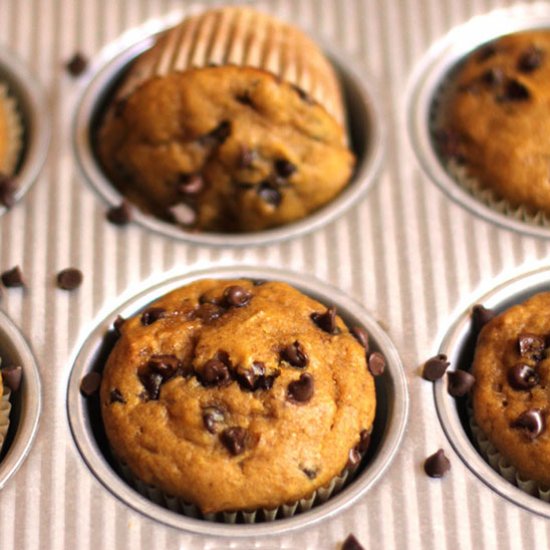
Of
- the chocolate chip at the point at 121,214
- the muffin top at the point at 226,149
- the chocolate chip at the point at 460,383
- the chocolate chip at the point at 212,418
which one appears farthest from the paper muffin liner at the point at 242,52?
the chocolate chip at the point at 212,418

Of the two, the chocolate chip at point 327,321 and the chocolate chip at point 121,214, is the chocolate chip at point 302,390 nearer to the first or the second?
the chocolate chip at point 327,321

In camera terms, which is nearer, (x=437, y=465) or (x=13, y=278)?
(x=437, y=465)

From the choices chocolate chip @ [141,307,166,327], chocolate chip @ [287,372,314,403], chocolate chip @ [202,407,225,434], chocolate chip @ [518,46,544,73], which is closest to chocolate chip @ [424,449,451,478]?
chocolate chip @ [287,372,314,403]

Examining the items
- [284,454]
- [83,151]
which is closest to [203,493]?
[284,454]

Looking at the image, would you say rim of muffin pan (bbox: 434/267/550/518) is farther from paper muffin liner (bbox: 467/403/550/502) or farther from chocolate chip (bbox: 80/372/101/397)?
chocolate chip (bbox: 80/372/101/397)

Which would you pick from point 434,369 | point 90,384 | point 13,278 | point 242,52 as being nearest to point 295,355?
point 434,369

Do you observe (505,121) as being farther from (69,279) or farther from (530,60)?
(69,279)
